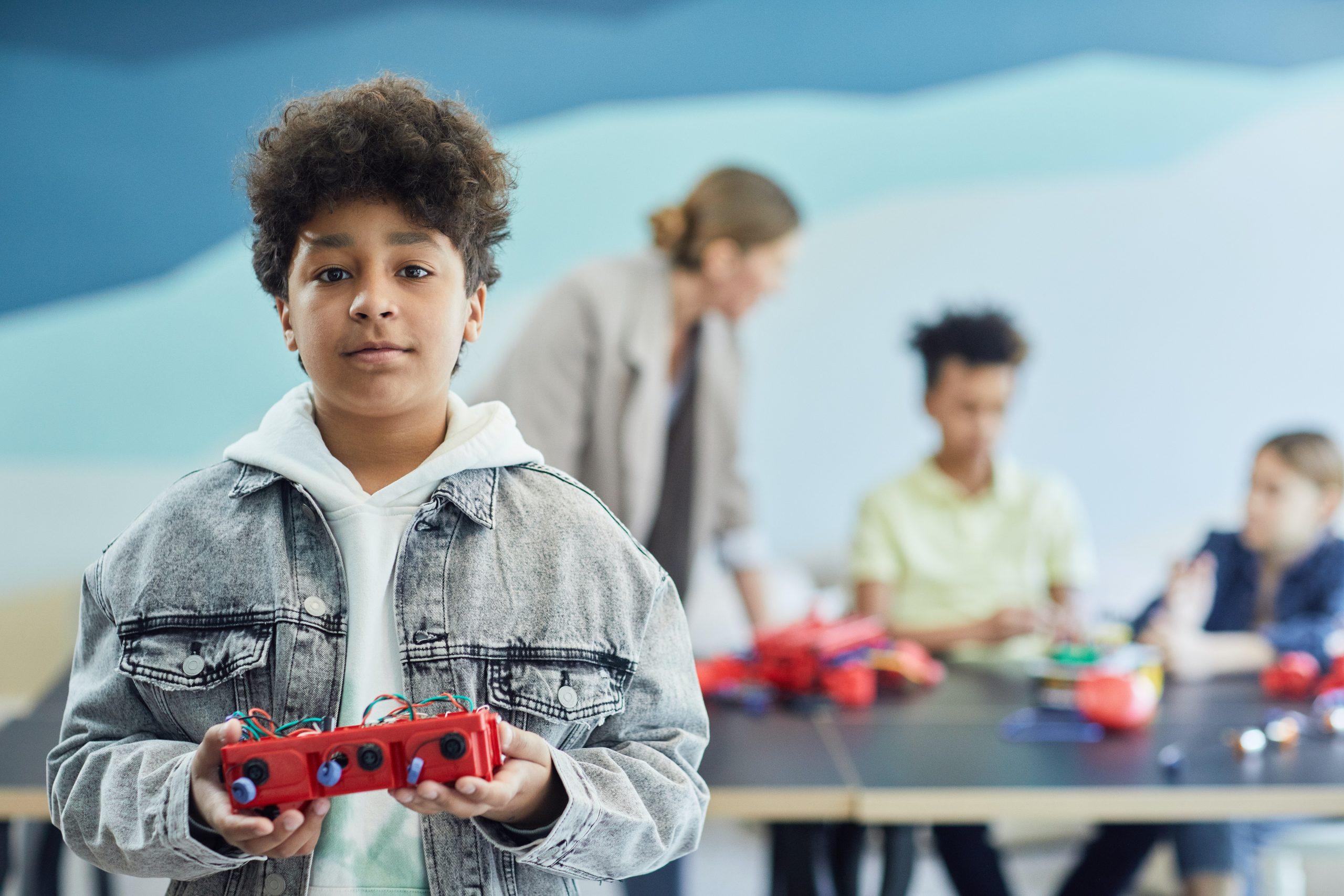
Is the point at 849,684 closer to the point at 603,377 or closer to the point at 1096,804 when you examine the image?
the point at 1096,804

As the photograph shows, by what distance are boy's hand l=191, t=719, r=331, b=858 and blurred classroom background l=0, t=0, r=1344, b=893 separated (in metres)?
2.68

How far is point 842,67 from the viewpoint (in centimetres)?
355

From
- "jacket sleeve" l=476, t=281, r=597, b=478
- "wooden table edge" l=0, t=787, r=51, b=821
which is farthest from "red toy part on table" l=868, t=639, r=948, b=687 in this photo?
"wooden table edge" l=0, t=787, r=51, b=821

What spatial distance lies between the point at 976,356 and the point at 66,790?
7.09ft

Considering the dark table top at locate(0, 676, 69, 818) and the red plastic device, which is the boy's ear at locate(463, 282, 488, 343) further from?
the dark table top at locate(0, 676, 69, 818)

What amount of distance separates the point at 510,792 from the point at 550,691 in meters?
0.11

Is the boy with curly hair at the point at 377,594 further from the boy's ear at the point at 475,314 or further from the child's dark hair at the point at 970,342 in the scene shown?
the child's dark hair at the point at 970,342

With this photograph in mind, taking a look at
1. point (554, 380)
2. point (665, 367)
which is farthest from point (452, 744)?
point (665, 367)

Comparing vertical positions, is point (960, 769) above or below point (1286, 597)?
below

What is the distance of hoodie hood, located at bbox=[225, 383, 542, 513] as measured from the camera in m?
0.76

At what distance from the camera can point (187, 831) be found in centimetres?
66

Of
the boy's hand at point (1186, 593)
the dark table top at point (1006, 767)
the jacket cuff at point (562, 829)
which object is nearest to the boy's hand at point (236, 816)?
the jacket cuff at point (562, 829)

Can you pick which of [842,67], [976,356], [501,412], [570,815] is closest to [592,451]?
[976,356]

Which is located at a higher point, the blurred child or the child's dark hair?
the child's dark hair
